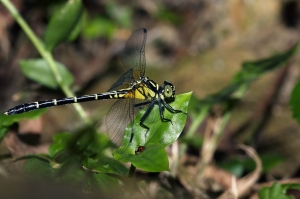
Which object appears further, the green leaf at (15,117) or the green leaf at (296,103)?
the green leaf at (296,103)

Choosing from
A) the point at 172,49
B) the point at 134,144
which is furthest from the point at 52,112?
the point at 134,144

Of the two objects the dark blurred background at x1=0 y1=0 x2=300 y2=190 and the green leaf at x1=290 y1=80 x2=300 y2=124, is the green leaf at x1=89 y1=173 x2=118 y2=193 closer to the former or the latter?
the green leaf at x1=290 y1=80 x2=300 y2=124

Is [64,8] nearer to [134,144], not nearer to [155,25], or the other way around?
[134,144]

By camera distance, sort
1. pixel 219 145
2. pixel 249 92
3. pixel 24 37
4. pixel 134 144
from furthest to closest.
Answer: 1. pixel 24 37
2. pixel 249 92
3. pixel 219 145
4. pixel 134 144

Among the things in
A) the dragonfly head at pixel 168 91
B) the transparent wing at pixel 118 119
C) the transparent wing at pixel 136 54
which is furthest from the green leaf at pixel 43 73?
the dragonfly head at pixel 168 91

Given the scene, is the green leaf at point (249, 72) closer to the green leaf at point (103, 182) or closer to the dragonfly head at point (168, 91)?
the dragonfly head at point (168, 91)

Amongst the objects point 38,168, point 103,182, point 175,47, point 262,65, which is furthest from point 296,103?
point 175,47

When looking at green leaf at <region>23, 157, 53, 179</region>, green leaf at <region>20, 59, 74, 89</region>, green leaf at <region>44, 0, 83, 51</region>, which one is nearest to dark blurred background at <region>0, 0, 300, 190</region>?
green leaf at <region>20, 59, 74, 89</region>
